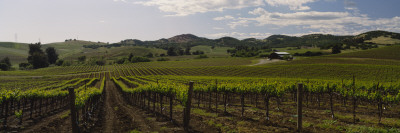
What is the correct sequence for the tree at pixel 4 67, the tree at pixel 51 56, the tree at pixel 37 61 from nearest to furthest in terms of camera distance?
the tree at pixel 4 67 → the tree at pixel 37 61 → the tree at pixel 51 56

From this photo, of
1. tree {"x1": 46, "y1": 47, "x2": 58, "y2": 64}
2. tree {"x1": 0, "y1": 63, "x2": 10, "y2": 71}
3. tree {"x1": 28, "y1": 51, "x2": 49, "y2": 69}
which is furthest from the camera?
tree {"x1": 46, "y1": 47, "x2": 58, "y2": 64}

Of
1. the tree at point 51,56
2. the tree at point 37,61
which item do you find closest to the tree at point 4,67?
the tree at point 37,61

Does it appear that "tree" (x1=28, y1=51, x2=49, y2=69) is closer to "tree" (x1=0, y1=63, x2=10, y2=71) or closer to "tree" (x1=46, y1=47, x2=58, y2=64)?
"tree" (x1=0, y1=63, x2=10, y2=71)

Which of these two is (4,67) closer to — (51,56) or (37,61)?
(37,61)

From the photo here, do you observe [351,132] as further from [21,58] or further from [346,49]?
[21,58]

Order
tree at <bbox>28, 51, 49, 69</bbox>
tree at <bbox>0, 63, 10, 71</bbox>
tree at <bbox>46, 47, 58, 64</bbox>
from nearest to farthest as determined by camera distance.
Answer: tree at <bbox>0, 63, 10, 71</bbox>
tree at <bbox>28, 51, 49, 69</bbox>
tree at <bbox>46, 47, 58, 64</bbox>

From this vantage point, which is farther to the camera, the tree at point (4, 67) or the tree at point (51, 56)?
the tree at point (51, 56)

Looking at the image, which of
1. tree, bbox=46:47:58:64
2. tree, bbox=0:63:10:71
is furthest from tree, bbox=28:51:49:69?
tree, bbox=46:47:58:64

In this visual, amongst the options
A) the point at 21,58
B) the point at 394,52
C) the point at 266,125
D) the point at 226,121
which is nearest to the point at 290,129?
the point at 266,125

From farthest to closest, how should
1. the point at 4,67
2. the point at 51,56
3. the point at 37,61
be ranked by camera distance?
the point at 51,56, the point at 37,61, the point at 4,67

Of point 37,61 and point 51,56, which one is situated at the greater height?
point 51,56

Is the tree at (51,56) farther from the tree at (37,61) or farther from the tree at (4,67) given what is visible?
the tree at (4,67)

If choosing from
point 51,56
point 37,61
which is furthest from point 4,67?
point 51,56

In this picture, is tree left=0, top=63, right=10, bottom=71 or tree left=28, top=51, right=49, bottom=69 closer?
tree left=0, top=63, right=10, bottom=71
